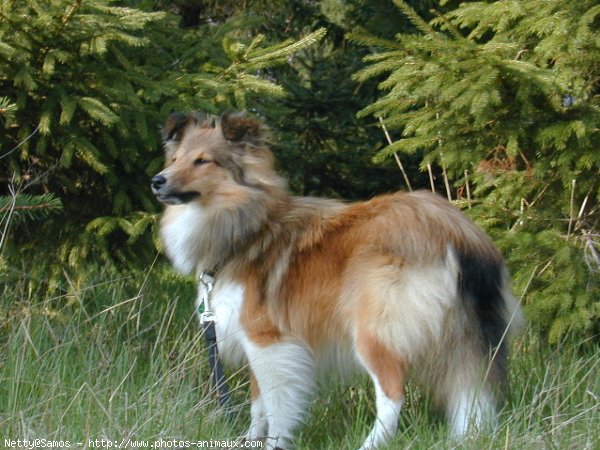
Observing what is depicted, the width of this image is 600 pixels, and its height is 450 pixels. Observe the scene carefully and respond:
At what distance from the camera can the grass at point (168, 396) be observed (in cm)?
373

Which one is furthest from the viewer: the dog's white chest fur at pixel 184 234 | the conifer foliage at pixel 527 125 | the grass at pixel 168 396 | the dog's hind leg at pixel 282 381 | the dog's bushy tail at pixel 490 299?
the conifer foliage at pixel 527 125

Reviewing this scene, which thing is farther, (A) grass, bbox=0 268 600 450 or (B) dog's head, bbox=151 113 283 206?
(B) dog's head, bbox=151 113 283 206

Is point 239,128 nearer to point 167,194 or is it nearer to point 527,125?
point 167,194

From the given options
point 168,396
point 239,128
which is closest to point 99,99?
point 239,128

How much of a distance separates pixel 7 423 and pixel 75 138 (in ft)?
7.04

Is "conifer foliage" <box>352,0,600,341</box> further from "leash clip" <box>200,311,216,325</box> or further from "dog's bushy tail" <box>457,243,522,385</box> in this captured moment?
"leash clip" <box>200,311,216,325</box>

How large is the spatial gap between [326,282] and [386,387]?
22.7 inches

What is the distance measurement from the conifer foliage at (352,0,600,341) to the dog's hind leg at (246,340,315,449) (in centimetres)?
137

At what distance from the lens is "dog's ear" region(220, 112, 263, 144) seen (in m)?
4.67

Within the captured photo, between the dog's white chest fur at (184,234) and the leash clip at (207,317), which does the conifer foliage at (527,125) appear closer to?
the dog's white chest fur at (184,234)

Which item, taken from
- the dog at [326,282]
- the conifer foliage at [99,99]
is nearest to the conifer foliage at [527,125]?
the conifer foliage at [99,99]

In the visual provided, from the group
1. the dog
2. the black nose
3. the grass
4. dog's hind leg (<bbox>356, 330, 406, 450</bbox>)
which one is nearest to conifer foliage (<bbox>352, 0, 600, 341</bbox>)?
the grass

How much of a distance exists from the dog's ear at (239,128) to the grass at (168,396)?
96 centimetres

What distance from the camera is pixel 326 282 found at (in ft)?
14.1
